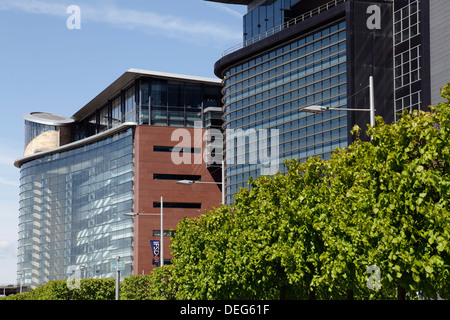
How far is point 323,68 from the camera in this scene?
111062 millimetres

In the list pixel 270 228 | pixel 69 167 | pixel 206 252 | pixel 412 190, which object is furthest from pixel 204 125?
→ pixel 412 190

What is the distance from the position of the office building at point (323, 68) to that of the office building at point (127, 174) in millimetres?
18162

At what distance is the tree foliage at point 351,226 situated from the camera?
2064 cm

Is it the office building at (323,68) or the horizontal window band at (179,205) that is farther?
the horizontal window band at (179,205)

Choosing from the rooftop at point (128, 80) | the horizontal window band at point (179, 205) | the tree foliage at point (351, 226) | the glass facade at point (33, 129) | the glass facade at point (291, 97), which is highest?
the rooftop at point (128, 80)

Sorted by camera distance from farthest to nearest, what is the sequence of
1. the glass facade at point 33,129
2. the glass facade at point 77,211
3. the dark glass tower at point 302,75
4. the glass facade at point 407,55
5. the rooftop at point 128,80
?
the glass facade at point 33,129
the glass facade at point 77,211
the rooftop at point 128,80
the dark glass tower at point 302,75
the glass facade at point 407,55

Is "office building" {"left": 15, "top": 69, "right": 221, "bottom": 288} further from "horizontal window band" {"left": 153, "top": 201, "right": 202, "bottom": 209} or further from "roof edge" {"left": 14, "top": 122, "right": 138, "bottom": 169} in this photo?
"roof edge" {"left": 14, "top": 122, "right": 138, "bottom": 169}

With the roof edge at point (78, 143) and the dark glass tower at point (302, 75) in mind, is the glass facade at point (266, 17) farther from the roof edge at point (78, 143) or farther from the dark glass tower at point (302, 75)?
the roof edge at point (78, 143)

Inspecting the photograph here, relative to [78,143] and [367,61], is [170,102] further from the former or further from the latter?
[367,61]

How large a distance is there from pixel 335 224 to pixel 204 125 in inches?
4833

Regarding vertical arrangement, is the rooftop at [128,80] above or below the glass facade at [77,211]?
above

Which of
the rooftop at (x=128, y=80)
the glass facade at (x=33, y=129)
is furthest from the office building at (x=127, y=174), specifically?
the glass facade at (x=33, y=129)

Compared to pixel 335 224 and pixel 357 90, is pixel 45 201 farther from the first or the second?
pixel 335 224

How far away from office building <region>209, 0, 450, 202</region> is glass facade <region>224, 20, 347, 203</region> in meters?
0.14
